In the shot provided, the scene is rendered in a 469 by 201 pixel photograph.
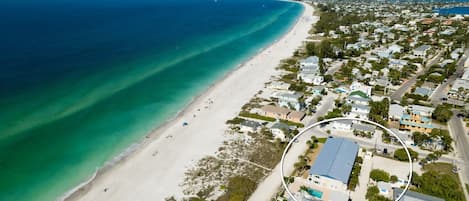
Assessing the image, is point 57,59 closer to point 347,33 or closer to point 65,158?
point 65,158

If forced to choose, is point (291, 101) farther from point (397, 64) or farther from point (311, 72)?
point (397, 64)

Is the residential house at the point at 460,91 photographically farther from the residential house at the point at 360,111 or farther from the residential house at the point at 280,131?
the residential house at the point at 280,131

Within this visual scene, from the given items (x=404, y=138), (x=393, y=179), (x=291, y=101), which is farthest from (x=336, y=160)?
(x=291, y=101)

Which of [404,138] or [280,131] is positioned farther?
[280,131]

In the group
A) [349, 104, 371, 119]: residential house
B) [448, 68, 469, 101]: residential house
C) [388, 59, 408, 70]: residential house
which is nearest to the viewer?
[349, 104, 371, 119]: residential house

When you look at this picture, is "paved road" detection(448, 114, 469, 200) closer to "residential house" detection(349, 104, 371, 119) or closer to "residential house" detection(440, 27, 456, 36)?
"residential house" detection(349, 104, 371, 119)

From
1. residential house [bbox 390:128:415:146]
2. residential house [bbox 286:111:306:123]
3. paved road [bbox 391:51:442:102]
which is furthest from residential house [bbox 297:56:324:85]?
residential house [bbox 390:128:415:146]

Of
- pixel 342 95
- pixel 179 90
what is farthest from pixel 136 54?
pixel 342 95
